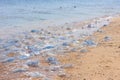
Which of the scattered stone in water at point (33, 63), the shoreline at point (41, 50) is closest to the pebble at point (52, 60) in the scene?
the shoreline at point (41, 50)

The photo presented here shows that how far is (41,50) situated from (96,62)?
234cm

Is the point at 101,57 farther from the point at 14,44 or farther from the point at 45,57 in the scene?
the point at 14,44

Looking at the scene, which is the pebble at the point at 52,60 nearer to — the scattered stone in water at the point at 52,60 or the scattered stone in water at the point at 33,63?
the scattered stone in water at the point at 52,60

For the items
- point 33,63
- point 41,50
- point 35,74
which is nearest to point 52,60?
point 33,63

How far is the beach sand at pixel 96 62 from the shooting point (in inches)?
282

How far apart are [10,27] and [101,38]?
18.8 ft

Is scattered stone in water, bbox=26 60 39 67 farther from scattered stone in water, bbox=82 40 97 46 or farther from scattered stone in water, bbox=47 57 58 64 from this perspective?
scattered stone in water, bbox=82 40 97 46

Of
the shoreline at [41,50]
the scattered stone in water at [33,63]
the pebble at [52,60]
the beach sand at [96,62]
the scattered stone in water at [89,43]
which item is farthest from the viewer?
the scattered stone in water at [89,43]

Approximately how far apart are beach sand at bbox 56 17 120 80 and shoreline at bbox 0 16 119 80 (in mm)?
299

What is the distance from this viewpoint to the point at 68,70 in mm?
7648

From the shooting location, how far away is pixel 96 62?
8188mm

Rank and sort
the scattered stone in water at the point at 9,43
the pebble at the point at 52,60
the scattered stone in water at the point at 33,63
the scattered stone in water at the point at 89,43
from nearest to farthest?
the scattered stone in water at the point at 33,63, the pebble at the point at 52,60, the scattered stone in water at the point at 89,43, the scattered stone in water at the point at 9,43

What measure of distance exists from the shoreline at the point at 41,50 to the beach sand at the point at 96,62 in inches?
11.8

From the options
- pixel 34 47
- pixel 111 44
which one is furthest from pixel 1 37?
pixel 111 44
